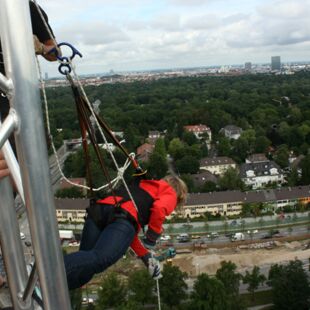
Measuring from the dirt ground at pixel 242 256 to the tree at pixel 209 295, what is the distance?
337cm

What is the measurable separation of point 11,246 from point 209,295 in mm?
9967

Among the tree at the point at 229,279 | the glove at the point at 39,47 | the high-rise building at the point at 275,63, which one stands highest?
the glove at the point at 39,47

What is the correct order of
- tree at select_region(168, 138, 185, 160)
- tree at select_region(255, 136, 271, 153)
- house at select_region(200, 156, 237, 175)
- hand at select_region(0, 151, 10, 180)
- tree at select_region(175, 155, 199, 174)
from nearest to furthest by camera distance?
hand at select_region(0, 151, 10, 180) → tree at select_region(175, 155, 199, 174) → house at select_region(200, 156, 237, 175) → tree at select_region(168, 138, 185, 160) → tree at select_region(255, 136, 271, 153)

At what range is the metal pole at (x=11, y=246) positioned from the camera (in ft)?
3.01

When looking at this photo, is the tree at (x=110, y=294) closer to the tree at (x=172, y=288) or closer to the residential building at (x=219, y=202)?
the tree at (x=172, y=288)

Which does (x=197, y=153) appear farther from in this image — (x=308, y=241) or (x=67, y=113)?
(x=67, y=113)

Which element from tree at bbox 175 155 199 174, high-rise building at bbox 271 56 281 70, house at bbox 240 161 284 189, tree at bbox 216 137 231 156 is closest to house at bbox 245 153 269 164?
tree at bbox 216 137 231 156

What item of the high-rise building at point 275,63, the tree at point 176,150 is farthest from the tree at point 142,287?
the high-rise building at point 275,63

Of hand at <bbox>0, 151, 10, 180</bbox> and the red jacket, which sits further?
the red jacket

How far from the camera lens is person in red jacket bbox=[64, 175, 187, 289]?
1632 mm

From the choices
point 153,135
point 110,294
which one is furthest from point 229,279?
point 153,135

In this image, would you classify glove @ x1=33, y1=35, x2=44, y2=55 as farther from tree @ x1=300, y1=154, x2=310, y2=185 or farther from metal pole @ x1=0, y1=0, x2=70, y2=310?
tree @ x1=300, y1=154, x2=310, y2=185

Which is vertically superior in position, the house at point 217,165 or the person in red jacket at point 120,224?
the person in red jacket at point 120,224

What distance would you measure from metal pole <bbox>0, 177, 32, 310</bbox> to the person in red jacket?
615 millimetres
